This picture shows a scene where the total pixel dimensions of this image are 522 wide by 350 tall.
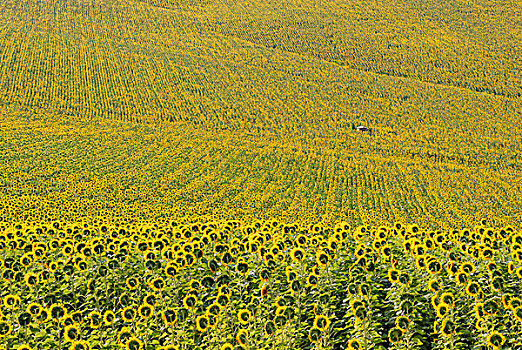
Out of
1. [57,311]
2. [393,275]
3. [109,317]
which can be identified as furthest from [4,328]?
[393,275]

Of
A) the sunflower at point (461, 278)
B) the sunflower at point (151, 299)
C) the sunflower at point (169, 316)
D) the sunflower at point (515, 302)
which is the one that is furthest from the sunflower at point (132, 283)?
the sunflower at point (515, 302)

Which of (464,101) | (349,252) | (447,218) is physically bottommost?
(464,101)

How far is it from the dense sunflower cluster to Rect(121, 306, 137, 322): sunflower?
35mm

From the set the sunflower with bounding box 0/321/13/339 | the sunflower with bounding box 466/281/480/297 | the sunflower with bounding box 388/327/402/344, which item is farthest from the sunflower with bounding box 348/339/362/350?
the sunflower with bounding box 0/321/13/339

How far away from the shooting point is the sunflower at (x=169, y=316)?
5.73 m

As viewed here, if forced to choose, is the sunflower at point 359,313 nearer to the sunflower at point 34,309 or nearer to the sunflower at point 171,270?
the sunflower at point 171,270

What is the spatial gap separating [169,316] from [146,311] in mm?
349

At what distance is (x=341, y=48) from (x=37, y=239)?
242ft

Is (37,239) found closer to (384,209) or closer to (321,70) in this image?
(384,209)

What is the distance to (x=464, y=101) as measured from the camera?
199 ft

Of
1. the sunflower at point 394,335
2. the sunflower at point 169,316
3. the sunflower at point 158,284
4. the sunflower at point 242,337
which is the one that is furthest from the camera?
the sunflower at point 158,284

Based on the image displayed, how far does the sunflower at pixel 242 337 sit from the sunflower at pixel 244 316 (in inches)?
5.6

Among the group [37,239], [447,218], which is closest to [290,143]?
[447,218]

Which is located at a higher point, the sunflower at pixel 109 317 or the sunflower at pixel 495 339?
the sunflower at pixel 495 339
